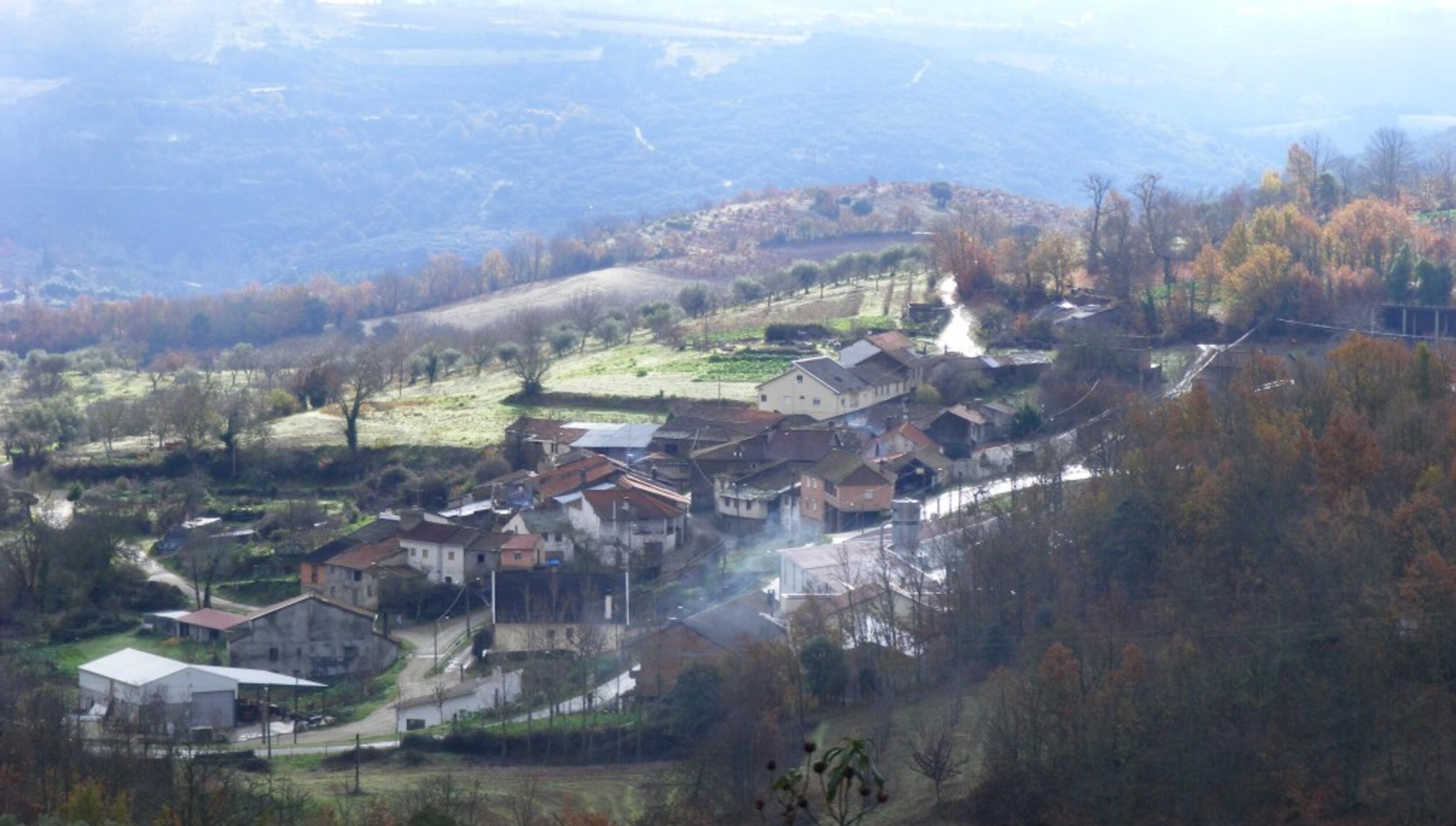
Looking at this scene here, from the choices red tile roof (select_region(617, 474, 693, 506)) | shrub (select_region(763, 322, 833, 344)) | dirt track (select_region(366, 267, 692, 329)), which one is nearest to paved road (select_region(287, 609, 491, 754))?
red tile roof (select_region(617, 474, 693, 506))

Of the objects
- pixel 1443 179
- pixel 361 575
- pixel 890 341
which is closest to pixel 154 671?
→ pixel 361 575

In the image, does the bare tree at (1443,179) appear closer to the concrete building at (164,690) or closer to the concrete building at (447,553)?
the concrete building at (447,553)

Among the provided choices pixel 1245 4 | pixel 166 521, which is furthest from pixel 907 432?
pixel 1245 4

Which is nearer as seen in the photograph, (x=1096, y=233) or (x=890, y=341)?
(x=890, y=341)

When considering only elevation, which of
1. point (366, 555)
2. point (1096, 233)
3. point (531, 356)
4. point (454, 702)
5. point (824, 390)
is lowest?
point (454, 702)

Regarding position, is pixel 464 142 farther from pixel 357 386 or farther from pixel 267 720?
pixel 267 720

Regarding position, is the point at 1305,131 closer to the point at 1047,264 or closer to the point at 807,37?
the point at 807,37
